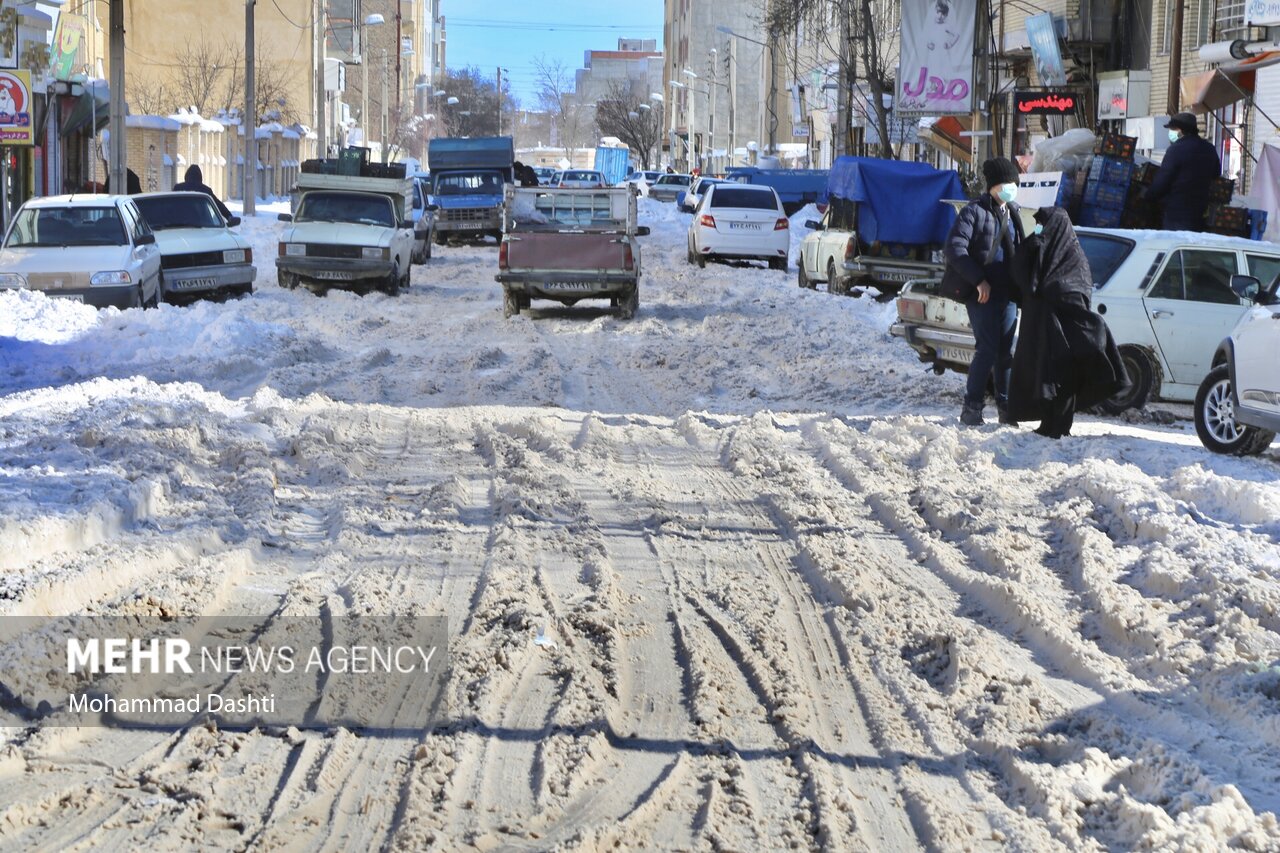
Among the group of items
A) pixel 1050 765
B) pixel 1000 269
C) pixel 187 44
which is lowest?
pixel 1050 765

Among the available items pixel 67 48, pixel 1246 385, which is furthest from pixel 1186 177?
pixel 67 48

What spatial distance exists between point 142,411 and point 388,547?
394cm

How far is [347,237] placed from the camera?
24.1 m

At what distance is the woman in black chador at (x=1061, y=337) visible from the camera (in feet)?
35.5

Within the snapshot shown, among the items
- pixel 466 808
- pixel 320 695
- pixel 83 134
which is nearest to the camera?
pixel 466 808

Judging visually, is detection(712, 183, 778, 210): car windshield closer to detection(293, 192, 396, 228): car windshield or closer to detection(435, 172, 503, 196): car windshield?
detection(293, 192, 396, 228): car windshield

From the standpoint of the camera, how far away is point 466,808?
4496mm

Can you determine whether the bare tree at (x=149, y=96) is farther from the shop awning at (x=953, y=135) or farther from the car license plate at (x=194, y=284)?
the car license plate at (x=194, y=284)

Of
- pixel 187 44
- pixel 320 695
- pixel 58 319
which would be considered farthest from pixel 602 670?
pixel 187 44

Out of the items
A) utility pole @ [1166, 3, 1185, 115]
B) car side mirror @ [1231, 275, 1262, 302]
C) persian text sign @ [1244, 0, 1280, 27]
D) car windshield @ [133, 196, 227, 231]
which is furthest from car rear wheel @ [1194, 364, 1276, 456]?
utility pole @ [1166, 3, 1185, 115]

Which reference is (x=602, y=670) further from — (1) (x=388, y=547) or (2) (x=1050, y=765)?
(1) (x=388, y=547)

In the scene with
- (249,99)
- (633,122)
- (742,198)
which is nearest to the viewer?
(742,198)

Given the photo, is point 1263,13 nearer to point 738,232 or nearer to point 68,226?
point 738,232

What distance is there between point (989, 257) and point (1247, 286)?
5.75 ft
